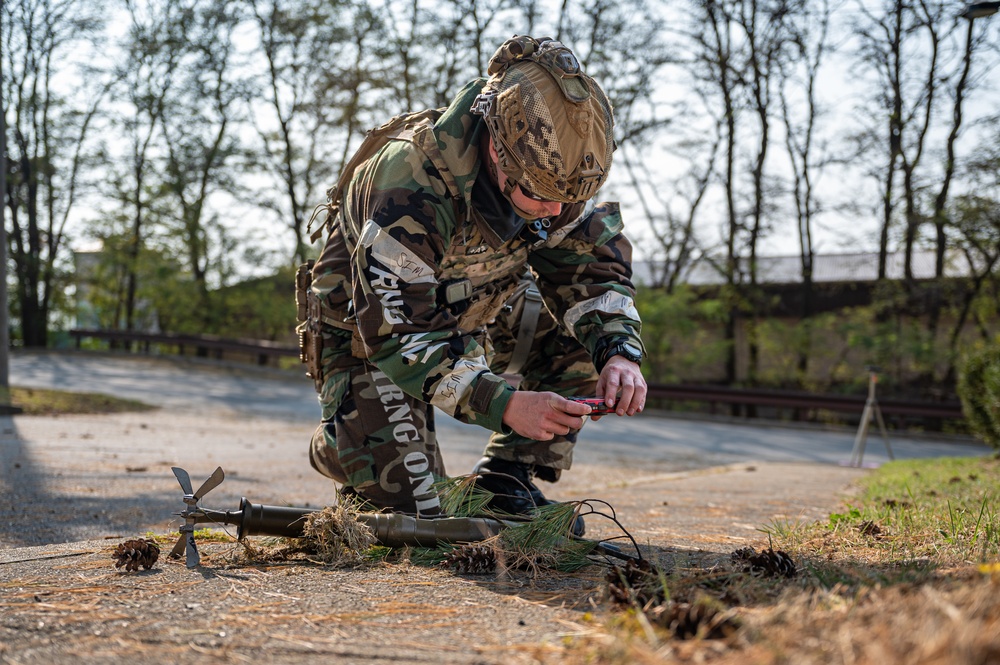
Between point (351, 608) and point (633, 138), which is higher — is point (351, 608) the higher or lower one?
the lower one

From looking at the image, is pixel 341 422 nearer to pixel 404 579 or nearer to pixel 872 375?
pixel 404 579

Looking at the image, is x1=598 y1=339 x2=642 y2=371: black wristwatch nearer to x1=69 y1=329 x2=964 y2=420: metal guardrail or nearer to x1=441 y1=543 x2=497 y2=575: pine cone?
x1=441 y1=543 x2=497 y2=575: pine cone

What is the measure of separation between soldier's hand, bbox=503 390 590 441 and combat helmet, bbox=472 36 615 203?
68cm

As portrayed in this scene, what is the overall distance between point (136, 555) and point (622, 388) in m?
1.35

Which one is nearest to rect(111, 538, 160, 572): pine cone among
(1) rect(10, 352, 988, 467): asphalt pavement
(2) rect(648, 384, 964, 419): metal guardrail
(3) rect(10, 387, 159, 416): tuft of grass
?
(1) rect(10, 352, 988, 467): asphalt pavement

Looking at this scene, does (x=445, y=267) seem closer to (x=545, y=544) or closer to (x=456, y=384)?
(x=456, y=384)

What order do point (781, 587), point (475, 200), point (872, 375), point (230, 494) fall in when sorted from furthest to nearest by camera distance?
point (872, 375) < point (230, 494) < point (475, 200) < point (781, 587)

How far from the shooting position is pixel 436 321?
8.43 feet

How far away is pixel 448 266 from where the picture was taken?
2.97 m

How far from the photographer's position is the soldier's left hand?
96.8 inches

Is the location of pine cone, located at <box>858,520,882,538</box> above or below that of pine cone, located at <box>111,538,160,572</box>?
above

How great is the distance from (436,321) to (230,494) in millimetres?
2324

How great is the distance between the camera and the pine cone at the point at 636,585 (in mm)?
1627

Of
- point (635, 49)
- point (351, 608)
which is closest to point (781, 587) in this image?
point (351, 608)
